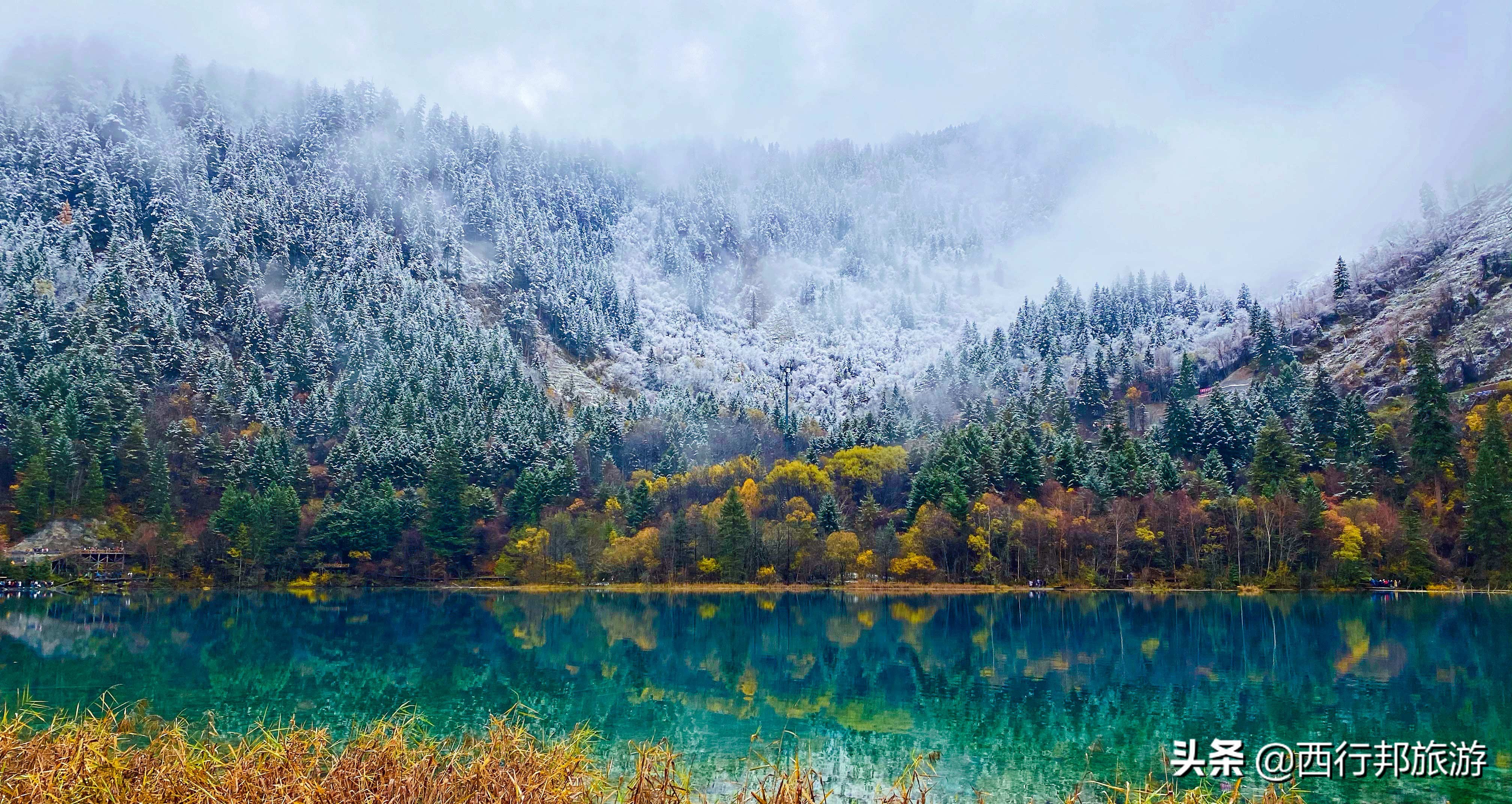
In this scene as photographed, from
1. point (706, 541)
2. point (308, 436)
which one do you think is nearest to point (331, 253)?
point (308, 436)

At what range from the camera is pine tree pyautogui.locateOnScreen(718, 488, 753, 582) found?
7975 cm

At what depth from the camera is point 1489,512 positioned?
6406cm

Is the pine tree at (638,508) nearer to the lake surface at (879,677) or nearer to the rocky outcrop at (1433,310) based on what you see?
the lake surface at (879,677)

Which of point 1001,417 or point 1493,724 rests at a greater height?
point 1001,417

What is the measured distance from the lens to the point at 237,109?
195375mm

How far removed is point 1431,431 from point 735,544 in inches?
2198

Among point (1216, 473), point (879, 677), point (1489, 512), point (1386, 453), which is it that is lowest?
point (879, 677)

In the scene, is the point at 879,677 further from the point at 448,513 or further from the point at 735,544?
the point at 448,513

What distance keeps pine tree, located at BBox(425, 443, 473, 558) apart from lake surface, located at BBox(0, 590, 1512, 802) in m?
30.9

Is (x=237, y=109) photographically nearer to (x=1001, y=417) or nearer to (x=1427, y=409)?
(x=1001, y=417)

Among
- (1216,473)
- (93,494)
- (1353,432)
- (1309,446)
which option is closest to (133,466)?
(93,494)

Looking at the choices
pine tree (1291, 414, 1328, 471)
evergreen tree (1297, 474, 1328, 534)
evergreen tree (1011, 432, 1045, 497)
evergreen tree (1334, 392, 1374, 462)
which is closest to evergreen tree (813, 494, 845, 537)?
evergreen tree (1011, 432, 1045, 497)

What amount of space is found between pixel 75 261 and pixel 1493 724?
15397 centimetres

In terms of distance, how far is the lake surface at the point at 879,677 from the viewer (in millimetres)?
20344
